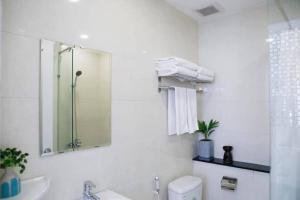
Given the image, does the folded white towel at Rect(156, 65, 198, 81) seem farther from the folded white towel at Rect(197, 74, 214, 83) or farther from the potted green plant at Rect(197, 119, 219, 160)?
the potted green plant at Rect(197, 119, 219, 160)

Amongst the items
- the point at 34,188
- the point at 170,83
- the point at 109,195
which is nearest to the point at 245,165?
the point at 170,83

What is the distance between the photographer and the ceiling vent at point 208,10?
238 centimetres

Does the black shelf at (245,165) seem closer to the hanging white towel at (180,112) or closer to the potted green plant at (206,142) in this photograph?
the potted green plant at (206,142)

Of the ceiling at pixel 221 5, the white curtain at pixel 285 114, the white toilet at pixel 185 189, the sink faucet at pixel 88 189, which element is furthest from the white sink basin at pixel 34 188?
the ceiling at pixel 221 5

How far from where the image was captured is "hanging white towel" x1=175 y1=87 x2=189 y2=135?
6.84ft

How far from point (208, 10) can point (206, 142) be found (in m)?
1.54

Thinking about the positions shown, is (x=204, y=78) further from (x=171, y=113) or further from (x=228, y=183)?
(x=228, y=183)

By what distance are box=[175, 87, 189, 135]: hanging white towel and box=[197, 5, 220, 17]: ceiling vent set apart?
3.25ft

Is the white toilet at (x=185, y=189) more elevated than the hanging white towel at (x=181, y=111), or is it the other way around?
the hanging white towel at (x=181, y=111)

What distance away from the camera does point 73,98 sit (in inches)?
54.0

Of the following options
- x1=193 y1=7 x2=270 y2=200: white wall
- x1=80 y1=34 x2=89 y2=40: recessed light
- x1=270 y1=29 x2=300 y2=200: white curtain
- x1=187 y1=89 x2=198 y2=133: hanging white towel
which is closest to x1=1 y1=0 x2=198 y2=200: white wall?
x1=80 y1=34 x2=89 y2=40: recessed light

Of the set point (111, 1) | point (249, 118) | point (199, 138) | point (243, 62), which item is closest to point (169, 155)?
point (199, 138)

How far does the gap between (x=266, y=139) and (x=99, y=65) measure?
1911 millimetres

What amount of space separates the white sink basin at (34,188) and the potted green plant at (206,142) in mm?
1860
